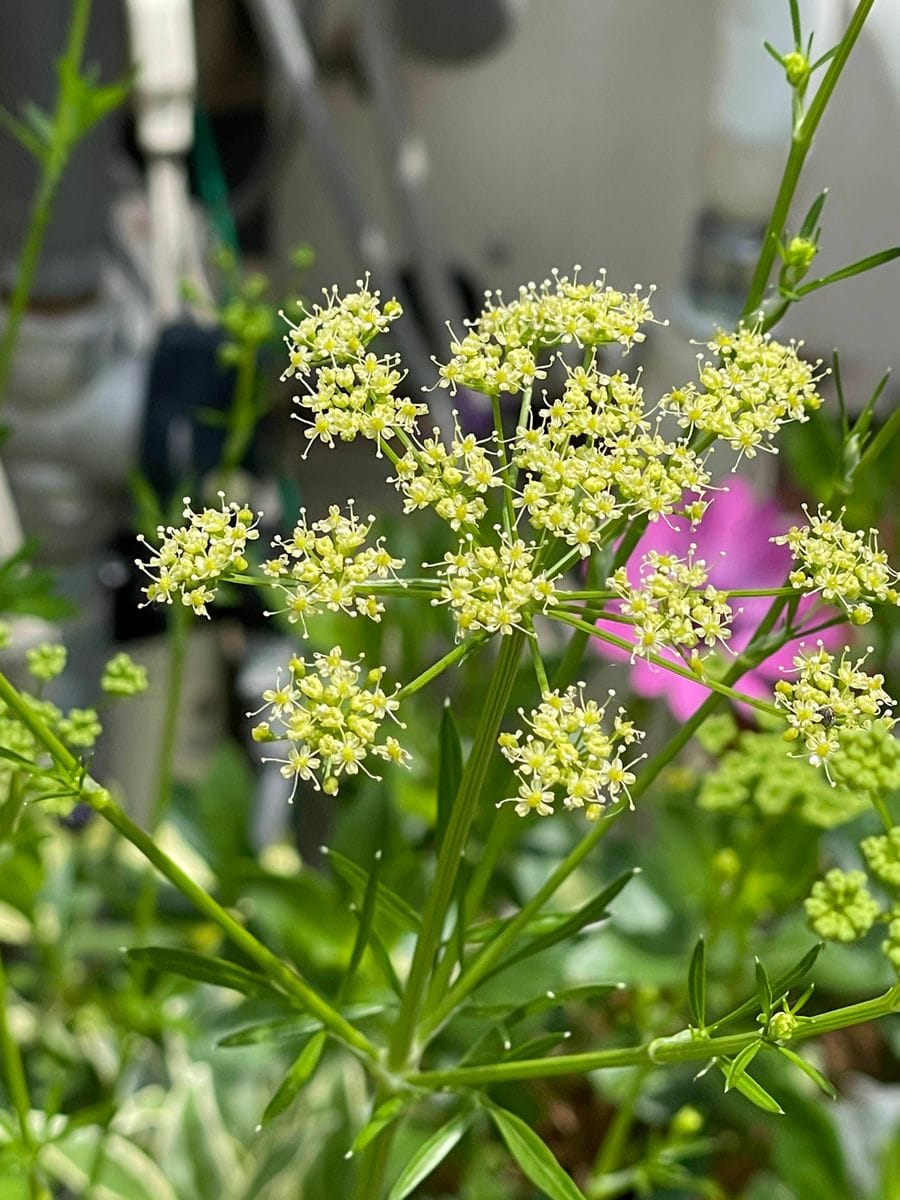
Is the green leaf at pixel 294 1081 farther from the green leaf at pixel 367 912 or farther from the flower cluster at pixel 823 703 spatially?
the flower cluster at pixel 823 703

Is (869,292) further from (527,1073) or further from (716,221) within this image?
(527,1073)

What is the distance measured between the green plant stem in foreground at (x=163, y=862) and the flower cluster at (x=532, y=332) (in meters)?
0.11

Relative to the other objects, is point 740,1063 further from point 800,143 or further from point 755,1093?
point 800,143

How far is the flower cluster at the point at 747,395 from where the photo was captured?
0.25 meters

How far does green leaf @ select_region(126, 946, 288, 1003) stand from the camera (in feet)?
0.98

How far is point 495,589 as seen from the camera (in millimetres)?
224

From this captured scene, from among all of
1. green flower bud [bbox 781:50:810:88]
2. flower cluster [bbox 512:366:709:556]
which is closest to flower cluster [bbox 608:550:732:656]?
flower cluster [bbox 512:366:709:556]

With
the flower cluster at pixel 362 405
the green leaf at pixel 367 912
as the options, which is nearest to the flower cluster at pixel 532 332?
the flower cluster at pixel 362 405

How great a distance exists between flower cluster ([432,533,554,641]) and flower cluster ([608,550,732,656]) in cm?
2

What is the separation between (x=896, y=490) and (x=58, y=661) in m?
0.51

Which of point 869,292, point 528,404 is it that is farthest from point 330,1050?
point 869,292

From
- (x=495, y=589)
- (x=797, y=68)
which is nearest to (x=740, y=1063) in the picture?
(x=495, y=589)

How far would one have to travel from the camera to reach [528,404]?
10.1 inches

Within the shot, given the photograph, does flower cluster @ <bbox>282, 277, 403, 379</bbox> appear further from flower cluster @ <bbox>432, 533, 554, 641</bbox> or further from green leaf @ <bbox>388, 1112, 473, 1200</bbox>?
green leaf @ <bbox>388, 1112, 473, 1200</bbox>
